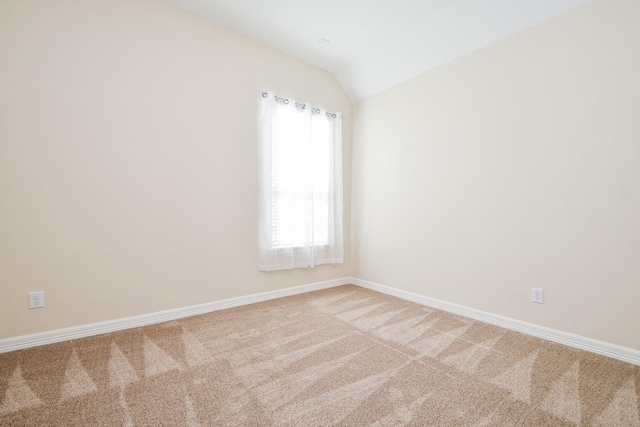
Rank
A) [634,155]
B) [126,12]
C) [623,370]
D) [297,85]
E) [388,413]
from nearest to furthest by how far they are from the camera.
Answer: [388,413] < [623,370] < [634,155] < [126,12] < [297,85]

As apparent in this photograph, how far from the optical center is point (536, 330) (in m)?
2.28

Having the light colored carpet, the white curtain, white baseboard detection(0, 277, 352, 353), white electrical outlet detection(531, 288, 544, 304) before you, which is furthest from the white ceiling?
white baseboard detection(0, 277, 352, 353)

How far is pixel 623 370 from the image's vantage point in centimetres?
178

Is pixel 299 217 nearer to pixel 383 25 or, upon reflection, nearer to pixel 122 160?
pixel 122 160

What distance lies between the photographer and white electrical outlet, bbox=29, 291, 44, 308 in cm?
209

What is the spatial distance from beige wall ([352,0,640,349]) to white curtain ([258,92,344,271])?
0.75 meters

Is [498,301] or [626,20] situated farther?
[498,301]

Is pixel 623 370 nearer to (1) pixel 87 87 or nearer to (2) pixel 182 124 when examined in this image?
(2) pixel 182 124

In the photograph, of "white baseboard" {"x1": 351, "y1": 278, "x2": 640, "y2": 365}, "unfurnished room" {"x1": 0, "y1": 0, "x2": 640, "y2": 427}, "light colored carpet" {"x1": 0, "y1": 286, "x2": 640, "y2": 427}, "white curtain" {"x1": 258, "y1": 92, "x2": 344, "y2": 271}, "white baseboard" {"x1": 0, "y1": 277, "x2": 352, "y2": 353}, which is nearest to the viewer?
"light colored carpet" {"x1": 0, "y1": 286, "x2": 640, "y2": 427}

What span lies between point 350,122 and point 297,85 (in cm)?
93

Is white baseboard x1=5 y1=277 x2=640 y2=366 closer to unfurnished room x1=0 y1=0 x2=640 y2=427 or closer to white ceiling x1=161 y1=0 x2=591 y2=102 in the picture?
unfurnished room x1=0 y1=0 x2=640 y2=427

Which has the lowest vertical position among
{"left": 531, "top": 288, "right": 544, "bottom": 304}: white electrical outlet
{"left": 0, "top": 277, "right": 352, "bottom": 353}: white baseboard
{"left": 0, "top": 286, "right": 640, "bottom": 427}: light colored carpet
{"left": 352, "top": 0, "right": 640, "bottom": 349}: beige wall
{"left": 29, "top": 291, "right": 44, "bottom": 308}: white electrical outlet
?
{"left": 0, "top": 286, "right": 640, "bottom": 427}: light colored carpet

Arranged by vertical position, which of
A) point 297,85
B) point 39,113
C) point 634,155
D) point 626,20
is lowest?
point 634,155

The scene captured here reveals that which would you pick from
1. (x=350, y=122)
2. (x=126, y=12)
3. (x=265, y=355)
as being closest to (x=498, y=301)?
(x=265, y=355)
